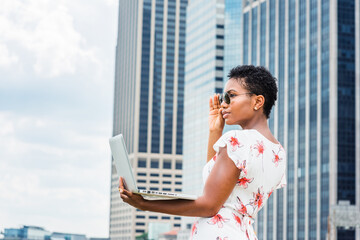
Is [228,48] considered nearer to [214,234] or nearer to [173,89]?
[173,89]

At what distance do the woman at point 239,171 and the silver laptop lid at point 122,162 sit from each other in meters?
0.05

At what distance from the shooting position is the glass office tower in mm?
91688

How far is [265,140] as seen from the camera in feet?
12.6

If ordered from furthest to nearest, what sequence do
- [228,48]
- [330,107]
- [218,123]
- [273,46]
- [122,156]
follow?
[228,48] < [273,46] < [330,107] < [218,123] < [122,156]

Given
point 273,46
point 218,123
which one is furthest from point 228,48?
point 218,123

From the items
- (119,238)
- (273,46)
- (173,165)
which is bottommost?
(119,238)

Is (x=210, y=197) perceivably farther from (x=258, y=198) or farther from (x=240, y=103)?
(x=240, y=103)

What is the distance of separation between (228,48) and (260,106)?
12751 cm

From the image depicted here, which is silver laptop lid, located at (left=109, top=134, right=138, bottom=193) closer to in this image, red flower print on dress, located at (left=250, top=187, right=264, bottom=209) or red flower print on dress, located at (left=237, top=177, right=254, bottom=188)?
red flower print on dress, located at (left=237, top=177, right=254, bottom=188)

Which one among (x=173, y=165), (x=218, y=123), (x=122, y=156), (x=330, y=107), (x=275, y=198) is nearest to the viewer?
(x=122, y=156)

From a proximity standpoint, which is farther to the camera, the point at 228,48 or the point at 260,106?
the point at 228,48

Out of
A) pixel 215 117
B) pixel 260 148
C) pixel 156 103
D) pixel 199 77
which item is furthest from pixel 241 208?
pixel 156 103

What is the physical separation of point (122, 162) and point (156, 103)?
189319 mm

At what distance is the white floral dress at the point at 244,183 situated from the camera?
143 inches
